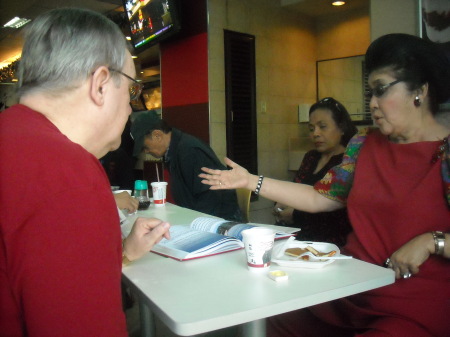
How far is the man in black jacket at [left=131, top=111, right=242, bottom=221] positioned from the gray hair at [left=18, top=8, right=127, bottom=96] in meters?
1.83

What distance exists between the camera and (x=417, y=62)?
1.56 m

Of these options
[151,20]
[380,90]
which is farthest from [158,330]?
[151,20]

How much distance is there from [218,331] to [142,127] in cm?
163

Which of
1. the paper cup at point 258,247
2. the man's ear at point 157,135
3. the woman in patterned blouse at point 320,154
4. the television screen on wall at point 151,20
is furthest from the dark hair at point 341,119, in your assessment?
the television screen on wall at point 151,20

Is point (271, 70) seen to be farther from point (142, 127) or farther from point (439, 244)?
point (439, 244)

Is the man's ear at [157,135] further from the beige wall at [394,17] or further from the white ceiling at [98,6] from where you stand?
the white ceiling at [98,6]

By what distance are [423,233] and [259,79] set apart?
371cm

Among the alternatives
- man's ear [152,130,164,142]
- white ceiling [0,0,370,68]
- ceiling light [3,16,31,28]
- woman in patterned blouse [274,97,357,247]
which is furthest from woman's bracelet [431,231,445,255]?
ceiling light [3,16,31,28]

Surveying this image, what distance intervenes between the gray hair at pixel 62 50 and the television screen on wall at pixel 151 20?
3225mm

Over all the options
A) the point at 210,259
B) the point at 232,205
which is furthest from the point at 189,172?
the point at 210,259

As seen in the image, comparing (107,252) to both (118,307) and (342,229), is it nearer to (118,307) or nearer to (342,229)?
(118,307)

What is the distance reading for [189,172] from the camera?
2.80 metres

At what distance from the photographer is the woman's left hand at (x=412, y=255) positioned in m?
1.35

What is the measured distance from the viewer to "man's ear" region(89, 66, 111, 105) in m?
0.92
